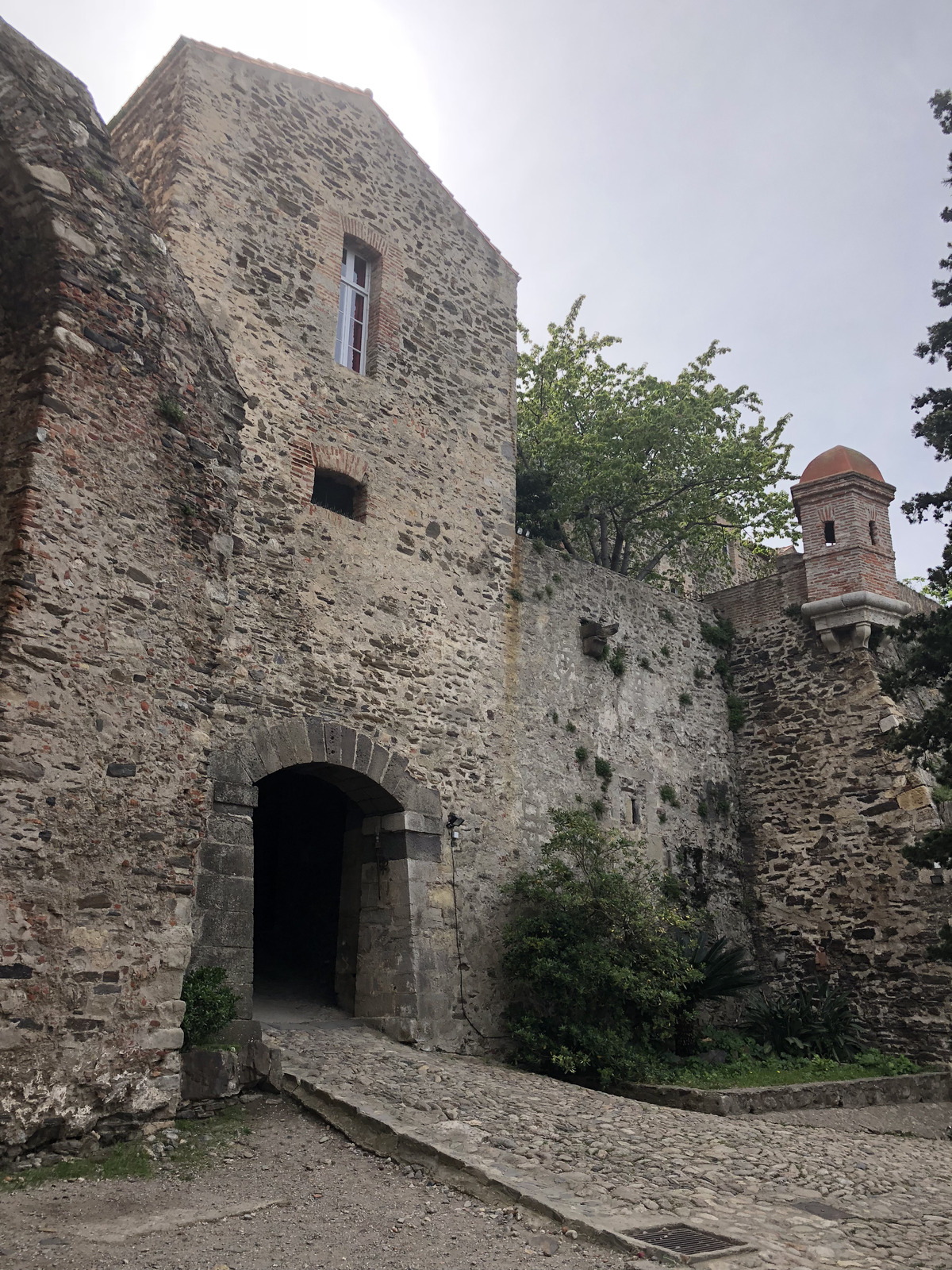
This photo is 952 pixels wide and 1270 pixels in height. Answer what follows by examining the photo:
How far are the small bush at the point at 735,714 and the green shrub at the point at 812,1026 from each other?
12.8ft

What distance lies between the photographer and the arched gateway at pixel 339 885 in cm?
806

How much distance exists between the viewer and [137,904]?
234 inches

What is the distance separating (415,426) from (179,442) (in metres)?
5.04

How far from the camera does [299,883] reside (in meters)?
12.2

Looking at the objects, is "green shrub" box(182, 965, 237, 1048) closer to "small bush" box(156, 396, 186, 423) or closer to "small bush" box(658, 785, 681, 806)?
"small bush" box(156, 396, 186, 423)

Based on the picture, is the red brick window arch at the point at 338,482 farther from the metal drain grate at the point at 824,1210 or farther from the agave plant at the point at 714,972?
the metal drain grate at the point at 824,1210

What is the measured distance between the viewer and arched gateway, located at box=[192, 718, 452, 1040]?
26.5ft

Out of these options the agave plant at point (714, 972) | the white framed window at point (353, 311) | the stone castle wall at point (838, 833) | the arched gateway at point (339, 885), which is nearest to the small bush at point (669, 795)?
the stone castle wall at point (838, 833)

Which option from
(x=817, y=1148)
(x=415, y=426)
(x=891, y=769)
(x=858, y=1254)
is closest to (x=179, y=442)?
(x=415, y=426)

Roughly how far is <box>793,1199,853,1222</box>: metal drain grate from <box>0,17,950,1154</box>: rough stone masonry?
3.81 metres

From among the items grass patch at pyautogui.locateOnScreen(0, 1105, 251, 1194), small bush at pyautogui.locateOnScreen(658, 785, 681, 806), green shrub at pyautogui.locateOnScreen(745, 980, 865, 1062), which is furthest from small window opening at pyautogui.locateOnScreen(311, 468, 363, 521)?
green shrub at pyautogui.locateOnScreen(745, 980, 865, 1062)

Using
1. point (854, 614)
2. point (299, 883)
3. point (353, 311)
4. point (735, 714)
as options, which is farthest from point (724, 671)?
point (353, 311)

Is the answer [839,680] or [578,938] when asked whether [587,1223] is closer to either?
[578,938]

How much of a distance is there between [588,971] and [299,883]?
14.0 feet
